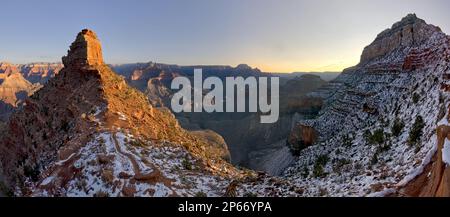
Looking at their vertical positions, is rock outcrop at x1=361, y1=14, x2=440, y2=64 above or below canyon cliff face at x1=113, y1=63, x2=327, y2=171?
above

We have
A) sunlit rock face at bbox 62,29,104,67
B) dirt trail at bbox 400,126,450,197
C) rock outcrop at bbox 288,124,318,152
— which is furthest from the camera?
rock outcrop at bbox 288,124,318,152

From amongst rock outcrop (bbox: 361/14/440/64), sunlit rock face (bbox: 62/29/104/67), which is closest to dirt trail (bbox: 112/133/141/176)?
sunlit rock face (bbox: 62/29/104/67)

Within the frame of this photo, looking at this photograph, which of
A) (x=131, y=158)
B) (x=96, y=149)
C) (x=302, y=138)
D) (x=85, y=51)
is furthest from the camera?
(x=302, y=138)

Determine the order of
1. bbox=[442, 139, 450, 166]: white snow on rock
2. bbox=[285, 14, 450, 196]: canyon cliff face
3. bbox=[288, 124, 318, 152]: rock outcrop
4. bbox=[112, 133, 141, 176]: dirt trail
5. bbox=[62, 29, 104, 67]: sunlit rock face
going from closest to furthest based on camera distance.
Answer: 1. bbox=[442, 139, 450, 166]: white snow on rock
2. bbox=[285, 14, 450, 196]: canyon cliff face
3. bbox=[112, 133, 141, 176]: dirt trail
4. bbox=[62, 29, 104, 67]: sunlit rock face
5. bbox=[288, 124, 318, 152]: rock outcrop

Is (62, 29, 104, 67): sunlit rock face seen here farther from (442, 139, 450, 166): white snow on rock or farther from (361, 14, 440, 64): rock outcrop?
(361, 14, 440, 64): rock outcrop

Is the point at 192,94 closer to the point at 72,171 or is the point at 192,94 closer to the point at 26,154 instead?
the point at 26,154

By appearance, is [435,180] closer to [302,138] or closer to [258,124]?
[302,138]

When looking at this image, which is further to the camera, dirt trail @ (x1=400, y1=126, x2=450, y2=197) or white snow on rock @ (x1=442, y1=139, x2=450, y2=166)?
white snow on rock @ (x1=442, y1=139, x2=450, y2=166)

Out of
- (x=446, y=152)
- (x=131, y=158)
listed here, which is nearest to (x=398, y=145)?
(x=446, y=152)

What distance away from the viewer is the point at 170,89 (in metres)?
186

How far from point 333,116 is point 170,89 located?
5659 inches

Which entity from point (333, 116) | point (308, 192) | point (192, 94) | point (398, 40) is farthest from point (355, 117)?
point (192, 94)

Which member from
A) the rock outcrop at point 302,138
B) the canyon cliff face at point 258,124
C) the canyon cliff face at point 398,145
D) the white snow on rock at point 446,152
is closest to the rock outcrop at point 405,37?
the canyon cliff face at point 398,145

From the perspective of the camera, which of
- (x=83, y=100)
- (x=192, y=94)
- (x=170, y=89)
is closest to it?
(x=83, y=100)
